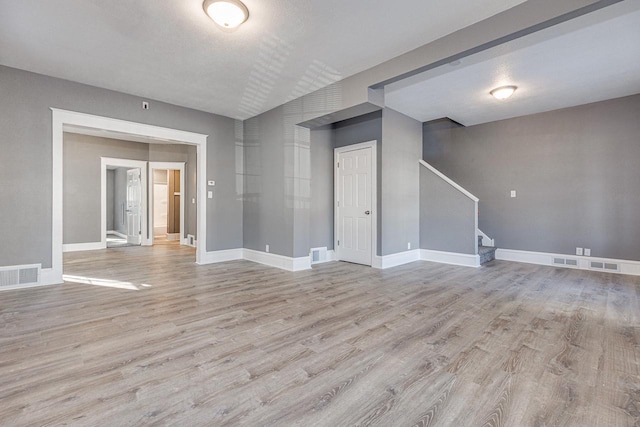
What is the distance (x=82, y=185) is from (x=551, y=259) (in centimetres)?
1034

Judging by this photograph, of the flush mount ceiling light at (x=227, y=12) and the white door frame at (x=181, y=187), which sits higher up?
the flush mount ceiling light at (x=227, y=12)

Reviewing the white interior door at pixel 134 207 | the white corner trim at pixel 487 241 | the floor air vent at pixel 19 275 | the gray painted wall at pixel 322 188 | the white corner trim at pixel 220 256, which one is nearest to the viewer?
the floor air vent at pixel 19 275

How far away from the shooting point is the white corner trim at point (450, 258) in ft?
17.1

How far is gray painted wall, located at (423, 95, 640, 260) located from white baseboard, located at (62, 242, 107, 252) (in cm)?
828

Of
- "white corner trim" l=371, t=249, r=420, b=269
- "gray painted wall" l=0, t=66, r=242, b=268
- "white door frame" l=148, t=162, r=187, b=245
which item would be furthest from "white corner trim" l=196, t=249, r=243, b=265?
"white door frame" l=148, t=162, r=187, b=245

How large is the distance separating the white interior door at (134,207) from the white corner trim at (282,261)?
14.8 ft

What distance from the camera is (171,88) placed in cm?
435

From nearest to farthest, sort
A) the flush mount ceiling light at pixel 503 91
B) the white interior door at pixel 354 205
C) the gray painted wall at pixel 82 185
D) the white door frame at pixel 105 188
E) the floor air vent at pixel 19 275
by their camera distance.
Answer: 1. the floor air vent at pixel 19 275
2. the flush mount ceiling light at pixel 503 91
3. the white interior door at pixel 354 205
4. the gray painted wall at pixel 82 185
5. the white door frame at pixel 105 188

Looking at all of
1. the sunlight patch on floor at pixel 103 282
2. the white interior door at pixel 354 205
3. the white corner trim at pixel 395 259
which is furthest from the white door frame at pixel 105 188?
the white corner trim at pixel 395 259

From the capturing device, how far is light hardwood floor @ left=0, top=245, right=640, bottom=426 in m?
1.55

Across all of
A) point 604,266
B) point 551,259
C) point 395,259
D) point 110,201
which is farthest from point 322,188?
point 110,201

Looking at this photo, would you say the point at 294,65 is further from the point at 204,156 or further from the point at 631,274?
the point at 631,274

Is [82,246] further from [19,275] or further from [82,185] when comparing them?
[19,275]

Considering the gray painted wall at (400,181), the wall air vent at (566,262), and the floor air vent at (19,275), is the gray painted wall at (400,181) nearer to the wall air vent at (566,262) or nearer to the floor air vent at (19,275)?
the wall air vent at (566,262)
